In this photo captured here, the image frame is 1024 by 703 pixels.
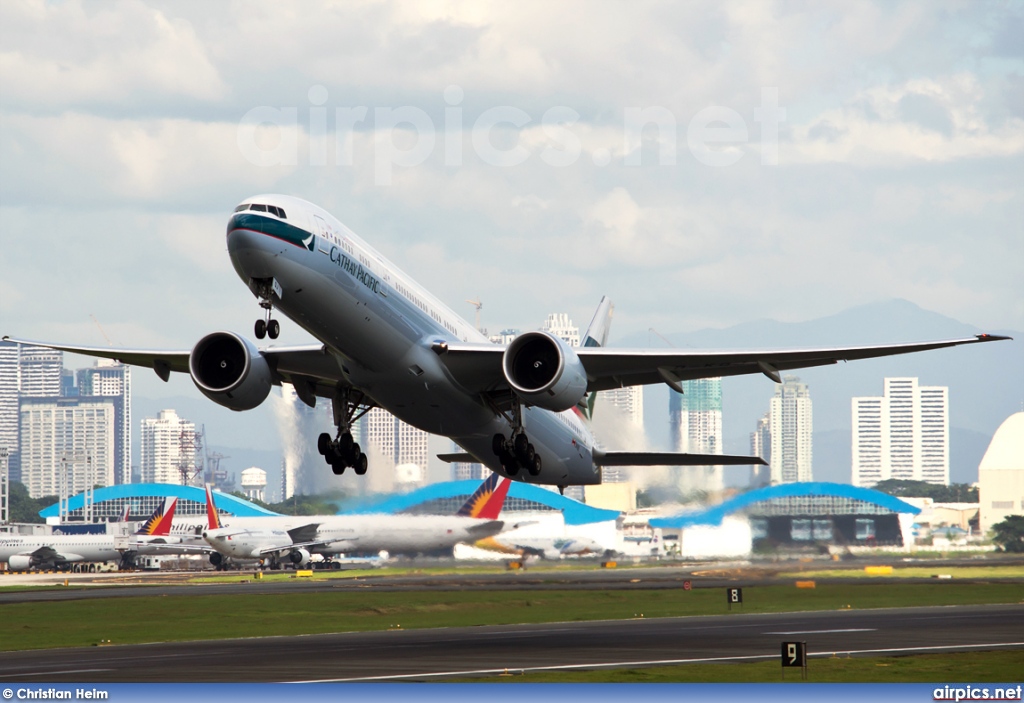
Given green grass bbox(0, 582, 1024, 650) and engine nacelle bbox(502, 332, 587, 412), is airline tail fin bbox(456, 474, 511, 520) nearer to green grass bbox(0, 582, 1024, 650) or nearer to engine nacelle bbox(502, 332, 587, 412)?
green grass bbox(0, 582, 1024, 650)

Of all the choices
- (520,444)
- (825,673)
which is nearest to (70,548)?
(520,444)

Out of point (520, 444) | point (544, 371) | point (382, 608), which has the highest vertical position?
point (544, 371)

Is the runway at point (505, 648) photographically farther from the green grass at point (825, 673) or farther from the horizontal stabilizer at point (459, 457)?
the horizontal stabilizer at point (459, 457)

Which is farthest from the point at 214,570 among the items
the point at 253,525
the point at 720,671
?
the point at 720,671

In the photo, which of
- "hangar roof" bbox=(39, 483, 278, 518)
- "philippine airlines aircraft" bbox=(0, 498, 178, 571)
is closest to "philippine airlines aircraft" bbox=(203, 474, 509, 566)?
"philippine airlines aircraft" bbox=(0, 498, 178, 571)

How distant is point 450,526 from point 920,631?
48.3m

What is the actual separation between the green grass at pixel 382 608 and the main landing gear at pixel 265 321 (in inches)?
762

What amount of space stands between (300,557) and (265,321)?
234ft

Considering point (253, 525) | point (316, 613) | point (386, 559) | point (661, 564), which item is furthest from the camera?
point (253, 525)

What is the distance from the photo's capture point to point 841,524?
81.4 metres

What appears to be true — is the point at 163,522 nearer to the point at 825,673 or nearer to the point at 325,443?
the point at 325,443

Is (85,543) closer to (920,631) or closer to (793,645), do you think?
(920,631)

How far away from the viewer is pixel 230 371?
121ft

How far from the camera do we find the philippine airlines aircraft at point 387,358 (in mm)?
31484
